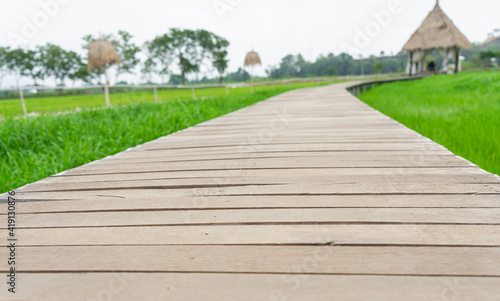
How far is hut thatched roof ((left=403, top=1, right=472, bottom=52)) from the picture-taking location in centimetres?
2364

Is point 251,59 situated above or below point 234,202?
above

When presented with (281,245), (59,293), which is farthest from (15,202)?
(281,245)

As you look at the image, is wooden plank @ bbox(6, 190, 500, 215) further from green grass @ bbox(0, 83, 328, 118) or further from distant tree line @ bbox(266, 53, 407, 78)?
distant tree line @ bbox(266, 53, 407, 78)

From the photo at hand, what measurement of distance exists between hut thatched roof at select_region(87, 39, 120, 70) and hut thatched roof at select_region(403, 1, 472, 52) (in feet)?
66.0

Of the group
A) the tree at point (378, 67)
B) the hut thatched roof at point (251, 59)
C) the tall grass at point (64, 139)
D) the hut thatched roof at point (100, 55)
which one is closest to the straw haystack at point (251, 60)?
the hut thatched roof at point (251, 59)

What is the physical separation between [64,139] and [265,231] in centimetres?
386

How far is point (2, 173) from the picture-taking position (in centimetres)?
303

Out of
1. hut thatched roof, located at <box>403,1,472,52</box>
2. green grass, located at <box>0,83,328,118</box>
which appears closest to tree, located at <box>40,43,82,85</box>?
green grass, located at <box>0,83,328,118</box>

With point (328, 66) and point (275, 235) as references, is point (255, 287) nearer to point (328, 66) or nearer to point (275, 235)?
point (275, 235)

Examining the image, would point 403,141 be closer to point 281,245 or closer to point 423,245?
point 423,245

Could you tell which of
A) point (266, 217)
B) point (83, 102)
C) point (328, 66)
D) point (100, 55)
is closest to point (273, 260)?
point (266, 217)

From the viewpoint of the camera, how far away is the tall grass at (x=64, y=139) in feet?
10.5

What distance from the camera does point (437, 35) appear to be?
2423 centimetres

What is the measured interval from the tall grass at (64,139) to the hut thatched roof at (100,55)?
12.2 metres
